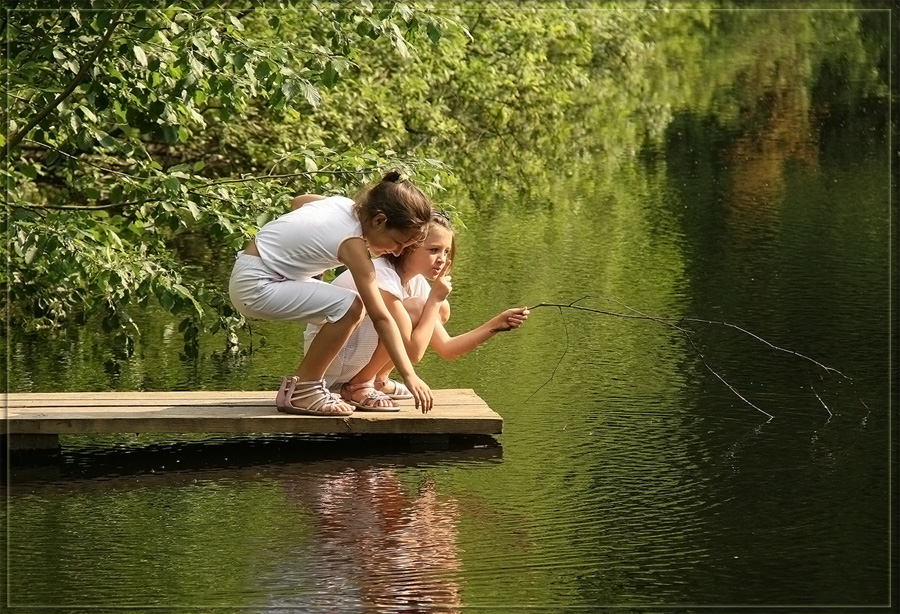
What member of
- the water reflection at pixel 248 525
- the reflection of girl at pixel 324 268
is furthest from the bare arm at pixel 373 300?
the water reflection at pixel 248 525

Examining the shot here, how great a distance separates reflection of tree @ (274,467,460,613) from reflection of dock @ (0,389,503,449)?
0.23 meters

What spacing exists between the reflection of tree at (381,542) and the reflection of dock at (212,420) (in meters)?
0.23

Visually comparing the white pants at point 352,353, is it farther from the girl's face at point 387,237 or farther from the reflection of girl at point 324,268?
the girl's face at point 387,237

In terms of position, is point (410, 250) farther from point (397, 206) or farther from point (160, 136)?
point (160, 136)

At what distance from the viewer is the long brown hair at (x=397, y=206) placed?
5914mm

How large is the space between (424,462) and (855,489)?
159cm

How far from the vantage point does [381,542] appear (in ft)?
16.7

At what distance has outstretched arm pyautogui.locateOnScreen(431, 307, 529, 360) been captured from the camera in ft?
19.5

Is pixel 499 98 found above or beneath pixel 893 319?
above

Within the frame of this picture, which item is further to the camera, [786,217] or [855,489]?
[786,217]

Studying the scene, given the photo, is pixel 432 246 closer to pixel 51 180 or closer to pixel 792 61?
pixel 51 180

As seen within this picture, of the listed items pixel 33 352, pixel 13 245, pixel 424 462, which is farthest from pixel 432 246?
pixel 33 352

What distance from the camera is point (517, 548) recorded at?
16.5ft

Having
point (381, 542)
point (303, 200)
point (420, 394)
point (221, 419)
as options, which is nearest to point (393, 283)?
point (303, 200)
